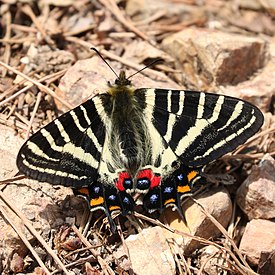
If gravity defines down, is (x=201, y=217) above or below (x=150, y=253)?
above

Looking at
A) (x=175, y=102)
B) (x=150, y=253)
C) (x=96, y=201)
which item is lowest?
(x=150, y=253)

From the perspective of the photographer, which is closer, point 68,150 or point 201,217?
point 68,150

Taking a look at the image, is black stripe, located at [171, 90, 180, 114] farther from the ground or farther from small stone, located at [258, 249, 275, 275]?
small stone, located at [258, 249, 275, 275]

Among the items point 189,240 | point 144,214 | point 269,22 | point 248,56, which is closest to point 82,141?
point 144,214

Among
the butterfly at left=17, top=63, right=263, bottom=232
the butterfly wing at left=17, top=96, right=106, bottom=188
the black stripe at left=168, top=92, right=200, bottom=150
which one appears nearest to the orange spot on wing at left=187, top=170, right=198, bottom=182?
the butterfly at left=17, top=63, right=263, bottom=232

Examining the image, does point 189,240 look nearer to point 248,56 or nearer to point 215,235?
point 215,235

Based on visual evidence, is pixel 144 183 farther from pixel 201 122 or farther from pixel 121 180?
pixel 201 122

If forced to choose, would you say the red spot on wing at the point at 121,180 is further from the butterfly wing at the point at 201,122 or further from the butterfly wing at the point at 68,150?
the butterfly wing at the point at 201,122

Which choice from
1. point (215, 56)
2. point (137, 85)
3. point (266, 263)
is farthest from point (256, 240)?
point (215, 56)
